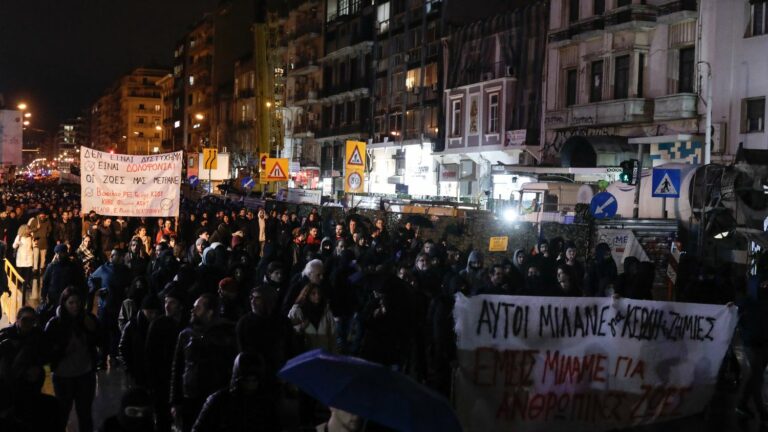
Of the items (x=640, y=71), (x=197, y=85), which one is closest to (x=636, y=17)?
(x=640, y=71)

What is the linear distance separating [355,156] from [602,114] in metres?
13.5

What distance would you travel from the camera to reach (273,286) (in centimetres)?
969

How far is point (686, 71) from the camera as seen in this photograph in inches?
1164

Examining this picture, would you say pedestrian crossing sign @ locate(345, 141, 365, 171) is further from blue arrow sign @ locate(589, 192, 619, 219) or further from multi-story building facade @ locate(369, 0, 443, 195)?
multi-story building facade @ locate(369, 0, 443, 195)

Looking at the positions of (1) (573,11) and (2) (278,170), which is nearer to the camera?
(2) (278,170)

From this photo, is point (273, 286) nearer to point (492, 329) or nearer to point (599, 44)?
point (492, 329)

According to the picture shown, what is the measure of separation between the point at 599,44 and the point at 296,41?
39694 mm

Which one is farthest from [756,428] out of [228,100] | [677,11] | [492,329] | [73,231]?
[228,100]

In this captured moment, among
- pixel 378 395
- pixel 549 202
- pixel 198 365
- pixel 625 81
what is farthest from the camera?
pixel 625 81

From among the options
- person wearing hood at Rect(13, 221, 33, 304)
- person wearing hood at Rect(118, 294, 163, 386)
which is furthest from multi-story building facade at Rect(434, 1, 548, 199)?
person wearing hood at Rect(118, 294, 163, 386)

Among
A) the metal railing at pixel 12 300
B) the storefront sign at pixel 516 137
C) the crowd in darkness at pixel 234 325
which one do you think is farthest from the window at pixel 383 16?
the crowd in darkness at pixel 234 325

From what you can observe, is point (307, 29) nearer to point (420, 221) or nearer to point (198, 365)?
point (420, 221)

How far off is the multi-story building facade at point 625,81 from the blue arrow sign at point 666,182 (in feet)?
39.5

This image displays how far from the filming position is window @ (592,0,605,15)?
3279cm
